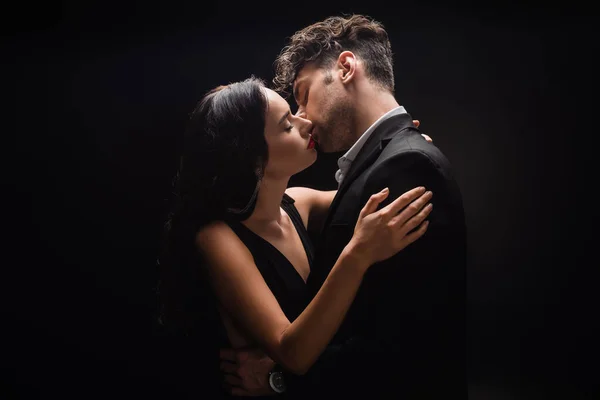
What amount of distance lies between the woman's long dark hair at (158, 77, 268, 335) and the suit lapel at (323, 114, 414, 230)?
0.32 metres

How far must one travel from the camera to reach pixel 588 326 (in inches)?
119

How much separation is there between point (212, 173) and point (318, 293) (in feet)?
1.92

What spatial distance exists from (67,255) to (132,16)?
99cm

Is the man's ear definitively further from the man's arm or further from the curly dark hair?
the man's arm

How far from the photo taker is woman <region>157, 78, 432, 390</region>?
84.4 inches

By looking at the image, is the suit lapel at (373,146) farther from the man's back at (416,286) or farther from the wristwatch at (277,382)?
the wristwatch at (277,382)

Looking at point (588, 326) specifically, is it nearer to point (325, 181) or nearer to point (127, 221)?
point (325, 181)

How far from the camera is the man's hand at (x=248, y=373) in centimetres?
227

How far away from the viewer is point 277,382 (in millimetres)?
2262

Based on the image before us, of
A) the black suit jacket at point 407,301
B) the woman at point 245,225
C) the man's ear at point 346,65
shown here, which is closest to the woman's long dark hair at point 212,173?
the woman at point 245,225

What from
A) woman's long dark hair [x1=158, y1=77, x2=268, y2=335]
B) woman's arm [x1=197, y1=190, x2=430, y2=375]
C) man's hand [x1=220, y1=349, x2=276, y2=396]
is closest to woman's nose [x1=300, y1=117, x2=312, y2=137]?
woman's long dark hair [x1=158, y1=77, x2=268, y2=335]

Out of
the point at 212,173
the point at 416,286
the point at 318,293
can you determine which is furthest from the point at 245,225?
the point at 416,286

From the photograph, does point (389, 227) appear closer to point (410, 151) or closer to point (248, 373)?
point (410, 151)

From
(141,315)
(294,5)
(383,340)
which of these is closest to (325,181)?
(294,5)
